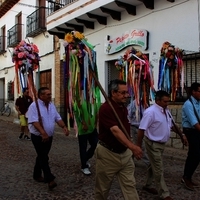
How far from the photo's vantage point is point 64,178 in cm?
587

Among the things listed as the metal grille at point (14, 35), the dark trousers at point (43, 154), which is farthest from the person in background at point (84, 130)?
the metal grille at point (14, 35)

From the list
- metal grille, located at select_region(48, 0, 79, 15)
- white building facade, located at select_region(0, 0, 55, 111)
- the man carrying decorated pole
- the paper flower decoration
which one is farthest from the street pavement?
metal grille, located at select_region(48, 0, 79, 15)

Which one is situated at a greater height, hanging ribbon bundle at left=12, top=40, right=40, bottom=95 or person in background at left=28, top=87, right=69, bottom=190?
hanging ribbon bundle at left=12, top=40, right=40, bottom=95

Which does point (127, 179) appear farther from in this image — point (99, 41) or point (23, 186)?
point (99, 41)

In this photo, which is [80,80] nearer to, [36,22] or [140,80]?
[140,80]

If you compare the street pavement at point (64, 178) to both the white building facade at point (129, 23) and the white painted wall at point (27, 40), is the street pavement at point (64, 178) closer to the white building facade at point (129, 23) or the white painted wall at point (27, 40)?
the white building facade at point (129, 23)

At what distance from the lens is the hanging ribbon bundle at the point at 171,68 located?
6637 mm

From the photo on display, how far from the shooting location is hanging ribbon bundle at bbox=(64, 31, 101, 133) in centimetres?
585

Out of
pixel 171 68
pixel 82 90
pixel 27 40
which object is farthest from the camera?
pixel 27 40

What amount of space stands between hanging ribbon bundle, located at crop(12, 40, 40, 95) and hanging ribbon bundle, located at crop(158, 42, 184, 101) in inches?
101

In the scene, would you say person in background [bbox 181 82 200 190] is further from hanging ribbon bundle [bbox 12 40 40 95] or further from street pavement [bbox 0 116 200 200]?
hanging ribbon bundle [bbox 12 40 40 95]

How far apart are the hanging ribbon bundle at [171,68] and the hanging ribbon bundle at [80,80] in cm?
157

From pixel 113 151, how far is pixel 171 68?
355 centimetres

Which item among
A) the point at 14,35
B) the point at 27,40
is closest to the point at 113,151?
the point at 27,40
